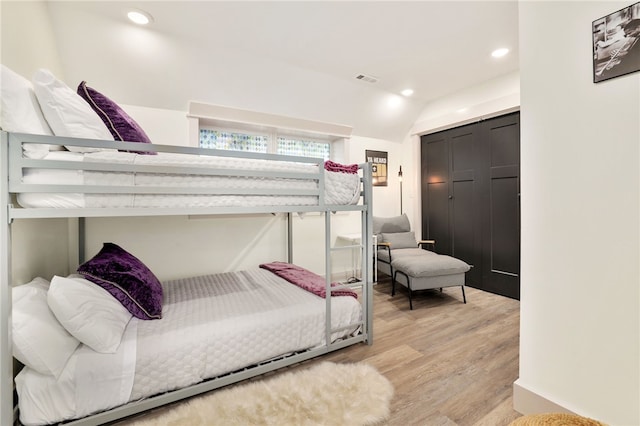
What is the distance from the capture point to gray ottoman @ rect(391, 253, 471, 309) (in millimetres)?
2891

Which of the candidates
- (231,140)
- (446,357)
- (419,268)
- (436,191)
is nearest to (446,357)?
(446,357)

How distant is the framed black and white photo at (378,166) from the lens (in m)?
4.14

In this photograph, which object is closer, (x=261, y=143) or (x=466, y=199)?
(x=261, y=143)

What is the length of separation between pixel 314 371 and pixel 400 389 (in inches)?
21.5

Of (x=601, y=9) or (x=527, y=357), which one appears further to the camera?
(x=527, y=357)

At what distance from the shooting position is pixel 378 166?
4211 millimetres

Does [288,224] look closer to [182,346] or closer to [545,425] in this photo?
[182,346]

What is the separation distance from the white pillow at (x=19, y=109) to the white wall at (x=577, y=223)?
2.43m

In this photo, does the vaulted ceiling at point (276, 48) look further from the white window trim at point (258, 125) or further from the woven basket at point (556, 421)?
the woven basket at point (556, 421)

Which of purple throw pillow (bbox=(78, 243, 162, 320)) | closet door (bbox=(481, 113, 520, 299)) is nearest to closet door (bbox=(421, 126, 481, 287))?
closet door (bbox=(481, 113, 520, 299))

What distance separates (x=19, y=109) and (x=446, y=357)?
9.43 feet

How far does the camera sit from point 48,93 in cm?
134

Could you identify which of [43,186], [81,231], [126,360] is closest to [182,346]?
[126,360]

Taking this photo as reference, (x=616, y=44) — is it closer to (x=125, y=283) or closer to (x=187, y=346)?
(x=187, y=346)
